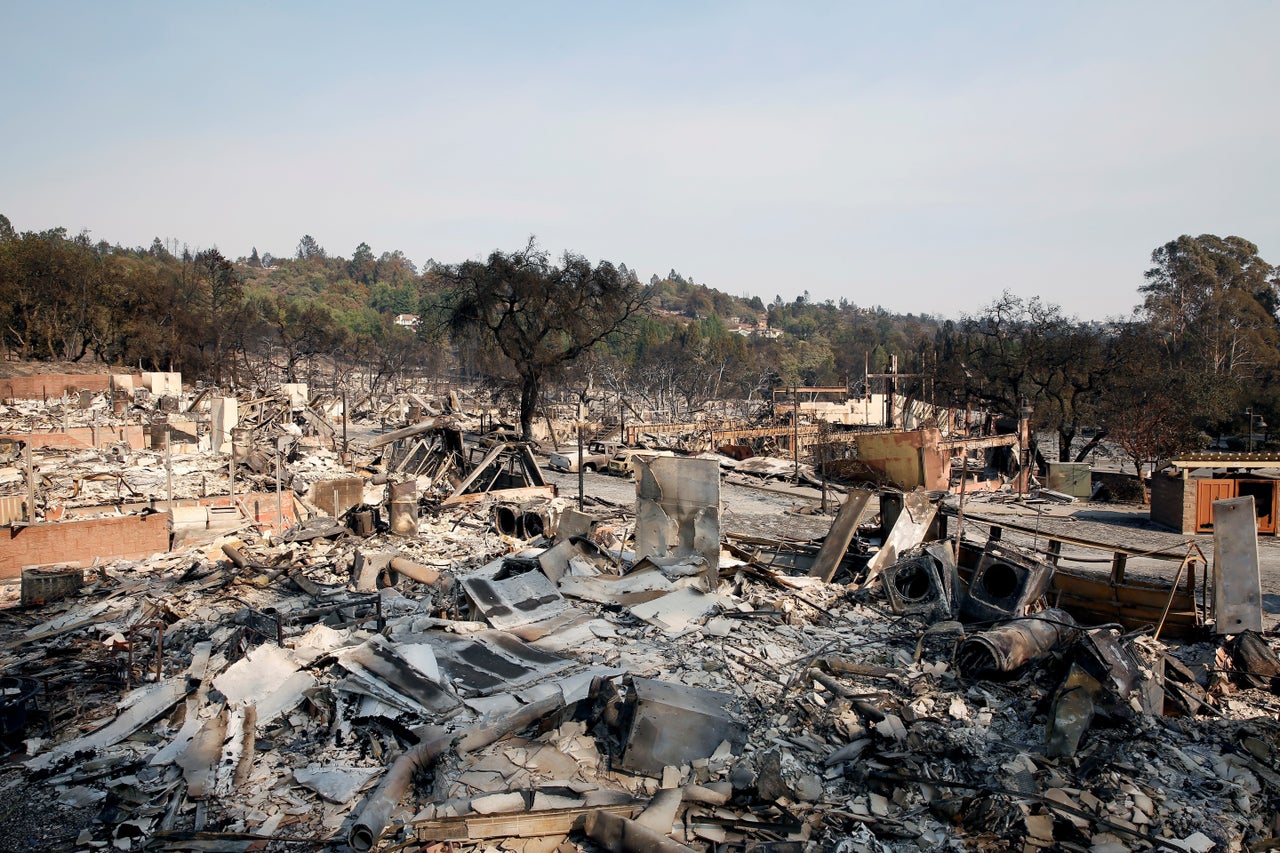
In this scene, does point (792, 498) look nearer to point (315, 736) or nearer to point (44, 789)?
point (315, 736)

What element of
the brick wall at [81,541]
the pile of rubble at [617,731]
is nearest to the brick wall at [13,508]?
the brick wall at [81,541]

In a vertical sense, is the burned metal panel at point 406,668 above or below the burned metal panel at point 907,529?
below

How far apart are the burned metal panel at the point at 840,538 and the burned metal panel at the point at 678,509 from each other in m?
1.38

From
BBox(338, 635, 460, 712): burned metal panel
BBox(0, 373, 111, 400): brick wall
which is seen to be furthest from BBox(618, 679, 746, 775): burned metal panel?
BBox(0, 373, 111, 400): brick wall

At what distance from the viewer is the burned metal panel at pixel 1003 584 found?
25.2 feet

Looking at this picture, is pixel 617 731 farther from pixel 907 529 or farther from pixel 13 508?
pixel 13 508

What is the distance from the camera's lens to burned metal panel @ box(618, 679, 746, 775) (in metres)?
5.07

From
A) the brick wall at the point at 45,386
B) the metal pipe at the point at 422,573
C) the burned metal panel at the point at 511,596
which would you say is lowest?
the metal pipe at the point at 422,573

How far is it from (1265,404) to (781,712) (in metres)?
32.0

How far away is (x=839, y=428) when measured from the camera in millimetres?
27531

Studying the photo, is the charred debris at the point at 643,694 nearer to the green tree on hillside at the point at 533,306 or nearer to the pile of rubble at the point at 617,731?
the pile of rubble at the point at 617,731

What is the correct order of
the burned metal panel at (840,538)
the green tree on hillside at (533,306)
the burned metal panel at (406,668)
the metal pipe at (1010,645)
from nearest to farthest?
the burned metal panel at (406,668), the metal pipe at (1010,645), the burned metal panel at (840,538), the green tree on hillside at (533,306)

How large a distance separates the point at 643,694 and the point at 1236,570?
588 centimetres

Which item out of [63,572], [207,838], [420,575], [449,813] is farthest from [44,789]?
[63,572]
